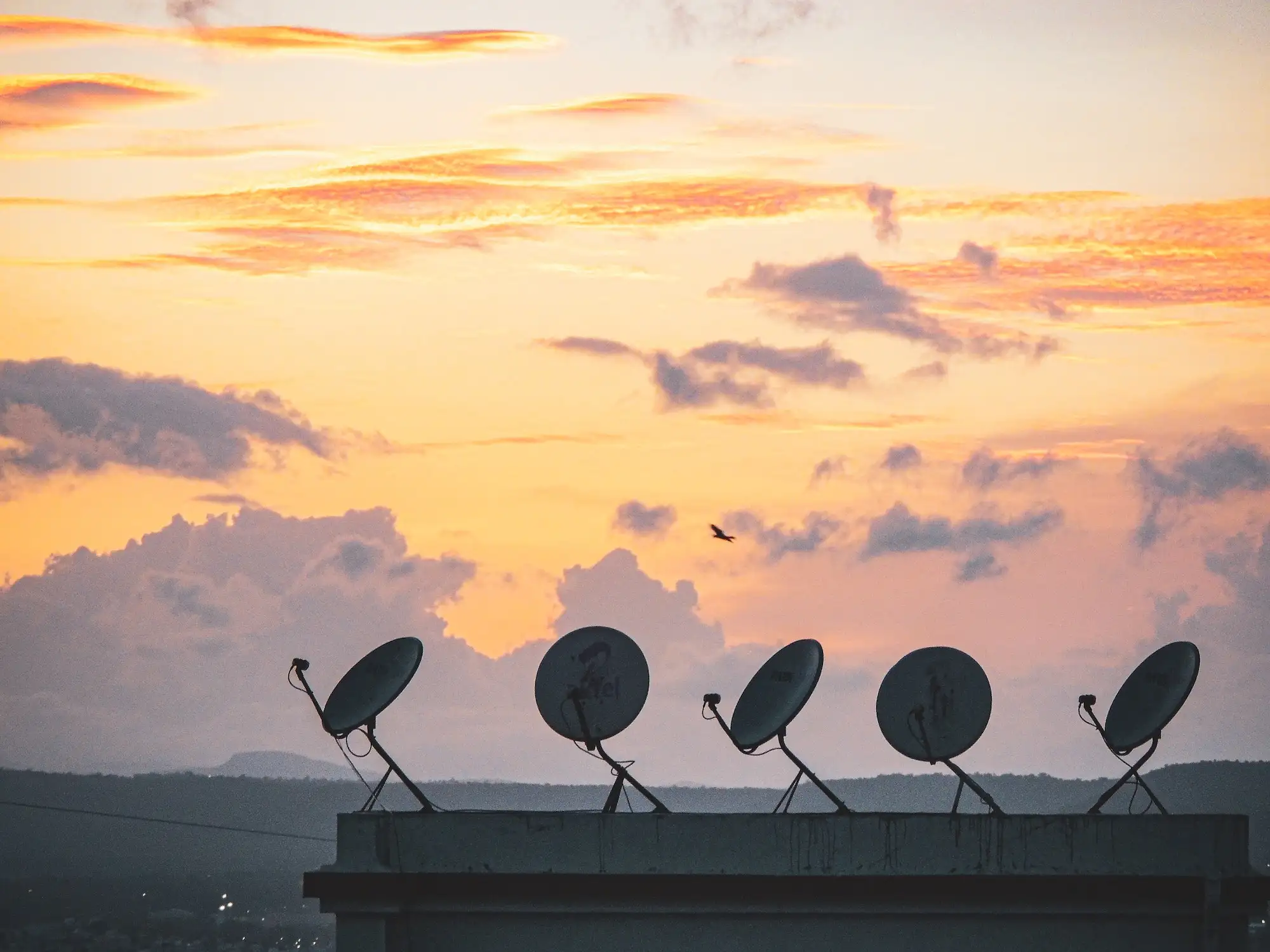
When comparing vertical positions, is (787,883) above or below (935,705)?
below

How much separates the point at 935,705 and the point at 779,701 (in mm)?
2697

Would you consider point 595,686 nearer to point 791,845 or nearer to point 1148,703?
point 791,845

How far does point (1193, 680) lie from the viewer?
31.3 metres

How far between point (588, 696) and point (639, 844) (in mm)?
2781

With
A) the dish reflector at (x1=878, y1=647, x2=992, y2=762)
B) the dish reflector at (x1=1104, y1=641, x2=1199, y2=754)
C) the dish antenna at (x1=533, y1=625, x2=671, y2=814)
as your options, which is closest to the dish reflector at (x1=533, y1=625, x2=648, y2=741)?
the dish antenna at (x1=533, y1=625, x2=671, y2=814)

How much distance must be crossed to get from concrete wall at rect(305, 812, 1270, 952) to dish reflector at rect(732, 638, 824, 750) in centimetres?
184

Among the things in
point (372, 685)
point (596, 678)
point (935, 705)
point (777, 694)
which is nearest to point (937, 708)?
point (935, 705)

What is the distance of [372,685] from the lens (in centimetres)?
3269

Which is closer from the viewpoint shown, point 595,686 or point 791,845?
point 791,845

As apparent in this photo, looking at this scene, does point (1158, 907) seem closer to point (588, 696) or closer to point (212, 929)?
point (588, 696)

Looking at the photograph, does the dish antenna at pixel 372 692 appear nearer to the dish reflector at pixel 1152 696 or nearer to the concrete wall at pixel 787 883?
the concrete wall at pixel 787 883

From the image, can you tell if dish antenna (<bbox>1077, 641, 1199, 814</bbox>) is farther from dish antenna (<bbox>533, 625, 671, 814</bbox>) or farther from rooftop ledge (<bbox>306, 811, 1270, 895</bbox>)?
dish antenna (<bbox>533, 625, 671, 814</bbox>)

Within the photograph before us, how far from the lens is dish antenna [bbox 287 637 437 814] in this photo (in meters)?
32.3

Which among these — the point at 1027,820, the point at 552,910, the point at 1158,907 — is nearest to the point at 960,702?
the point at 1027,820
